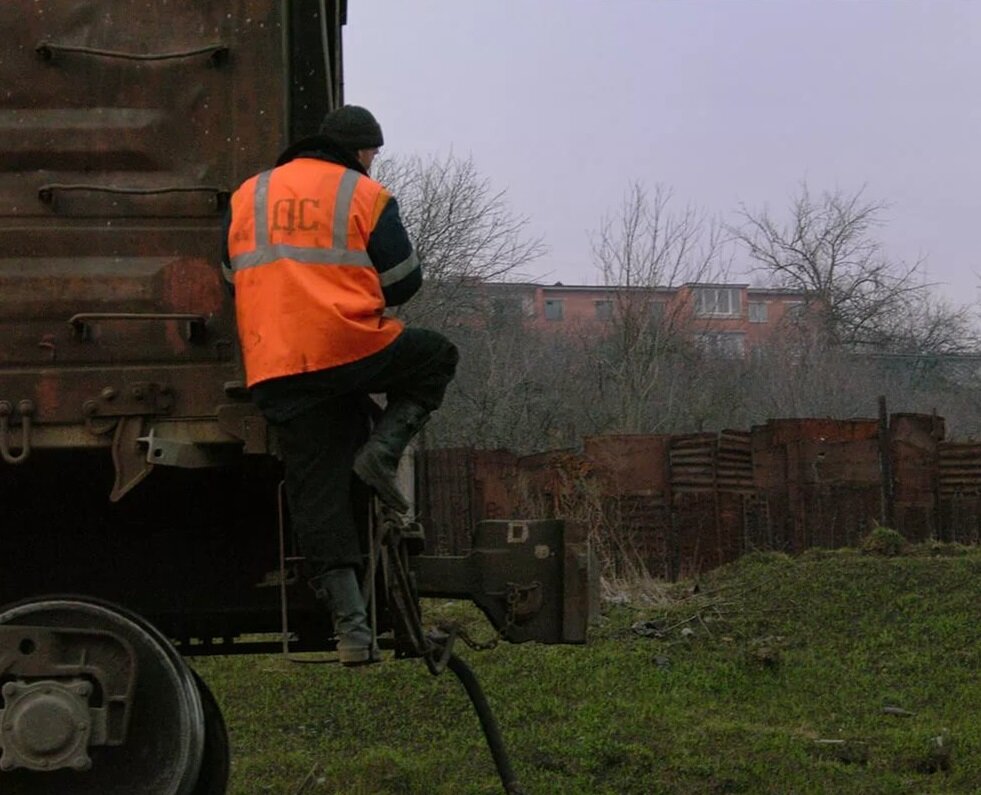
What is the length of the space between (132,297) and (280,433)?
653 mm

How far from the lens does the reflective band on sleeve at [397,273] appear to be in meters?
4.45

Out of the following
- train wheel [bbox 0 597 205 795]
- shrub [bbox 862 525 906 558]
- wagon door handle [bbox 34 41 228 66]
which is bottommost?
shrub [bbox 862 525 906 558]

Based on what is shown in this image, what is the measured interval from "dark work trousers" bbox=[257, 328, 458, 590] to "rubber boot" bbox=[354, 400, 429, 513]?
5cm

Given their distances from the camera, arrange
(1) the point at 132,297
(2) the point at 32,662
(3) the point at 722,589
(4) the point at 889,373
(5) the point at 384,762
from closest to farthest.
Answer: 1. (2) the point at 32,662
2. (1) the point at 132,297
3. (5) the point at 384,762
4. (3) the point at 722,589
5. (4) the point at 889,373

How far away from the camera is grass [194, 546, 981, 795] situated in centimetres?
673

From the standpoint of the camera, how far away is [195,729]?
4.29m

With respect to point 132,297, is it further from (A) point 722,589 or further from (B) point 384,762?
(A) point 722,589

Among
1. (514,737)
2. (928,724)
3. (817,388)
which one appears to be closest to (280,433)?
(514,737)

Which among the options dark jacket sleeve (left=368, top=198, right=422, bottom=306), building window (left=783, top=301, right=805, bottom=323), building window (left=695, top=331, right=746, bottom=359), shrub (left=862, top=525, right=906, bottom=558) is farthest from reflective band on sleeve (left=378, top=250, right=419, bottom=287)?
building window (left=783, top=301, right=805, bottom=323)

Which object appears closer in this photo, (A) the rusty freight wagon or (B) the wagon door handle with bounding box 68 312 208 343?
(A) the rusty freight wagon

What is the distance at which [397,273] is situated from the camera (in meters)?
4.46

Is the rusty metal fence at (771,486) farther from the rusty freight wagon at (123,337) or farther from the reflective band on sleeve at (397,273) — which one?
the reflective band on sleeve at (397,273)

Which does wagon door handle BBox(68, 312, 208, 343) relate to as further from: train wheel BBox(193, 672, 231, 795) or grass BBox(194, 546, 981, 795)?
grass BBox(194, 546, 981, 795)

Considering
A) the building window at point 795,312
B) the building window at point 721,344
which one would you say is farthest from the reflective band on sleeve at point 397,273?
the building window at point 795,312
